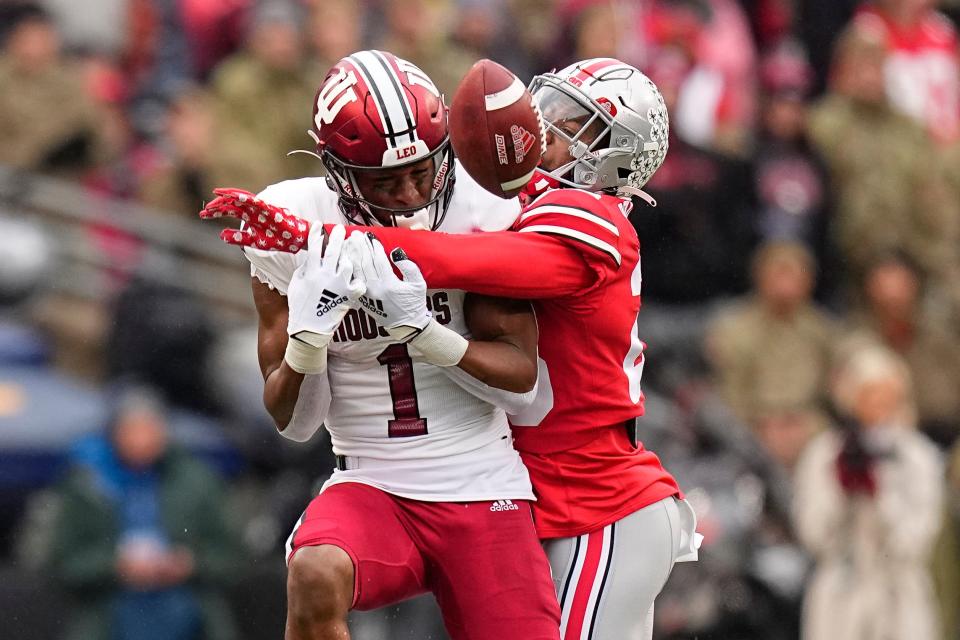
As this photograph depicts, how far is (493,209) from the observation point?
4.61 m

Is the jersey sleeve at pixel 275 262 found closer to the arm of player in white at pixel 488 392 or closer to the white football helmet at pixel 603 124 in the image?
the arm of player in white at pixel 488 392

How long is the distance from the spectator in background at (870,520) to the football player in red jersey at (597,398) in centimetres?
390

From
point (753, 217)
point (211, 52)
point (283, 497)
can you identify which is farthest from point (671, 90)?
point (283, 497)

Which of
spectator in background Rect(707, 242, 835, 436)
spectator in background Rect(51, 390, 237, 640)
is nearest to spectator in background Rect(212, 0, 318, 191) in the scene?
spectator in background Rect(51, 390, 237, 640)

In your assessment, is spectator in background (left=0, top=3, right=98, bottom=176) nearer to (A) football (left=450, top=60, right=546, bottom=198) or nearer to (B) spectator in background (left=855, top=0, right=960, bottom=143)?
(A) football (left=450, top=60, right=546, bottom=198)

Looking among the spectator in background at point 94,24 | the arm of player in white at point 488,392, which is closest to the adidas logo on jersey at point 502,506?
the arm of player in white at point 488,392

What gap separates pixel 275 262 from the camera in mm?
4430

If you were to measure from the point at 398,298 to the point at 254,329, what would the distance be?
473 cm

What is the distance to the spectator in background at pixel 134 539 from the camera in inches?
301

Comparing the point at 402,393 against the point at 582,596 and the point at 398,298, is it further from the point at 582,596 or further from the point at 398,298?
the point at 582,596

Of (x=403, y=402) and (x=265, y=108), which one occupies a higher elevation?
(x=403, y=402)

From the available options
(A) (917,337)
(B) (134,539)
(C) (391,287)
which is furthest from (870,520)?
(C) (391,287)

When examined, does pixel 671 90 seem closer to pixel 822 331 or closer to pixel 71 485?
pixel 822 331

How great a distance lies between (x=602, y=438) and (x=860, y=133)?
18.0ft
